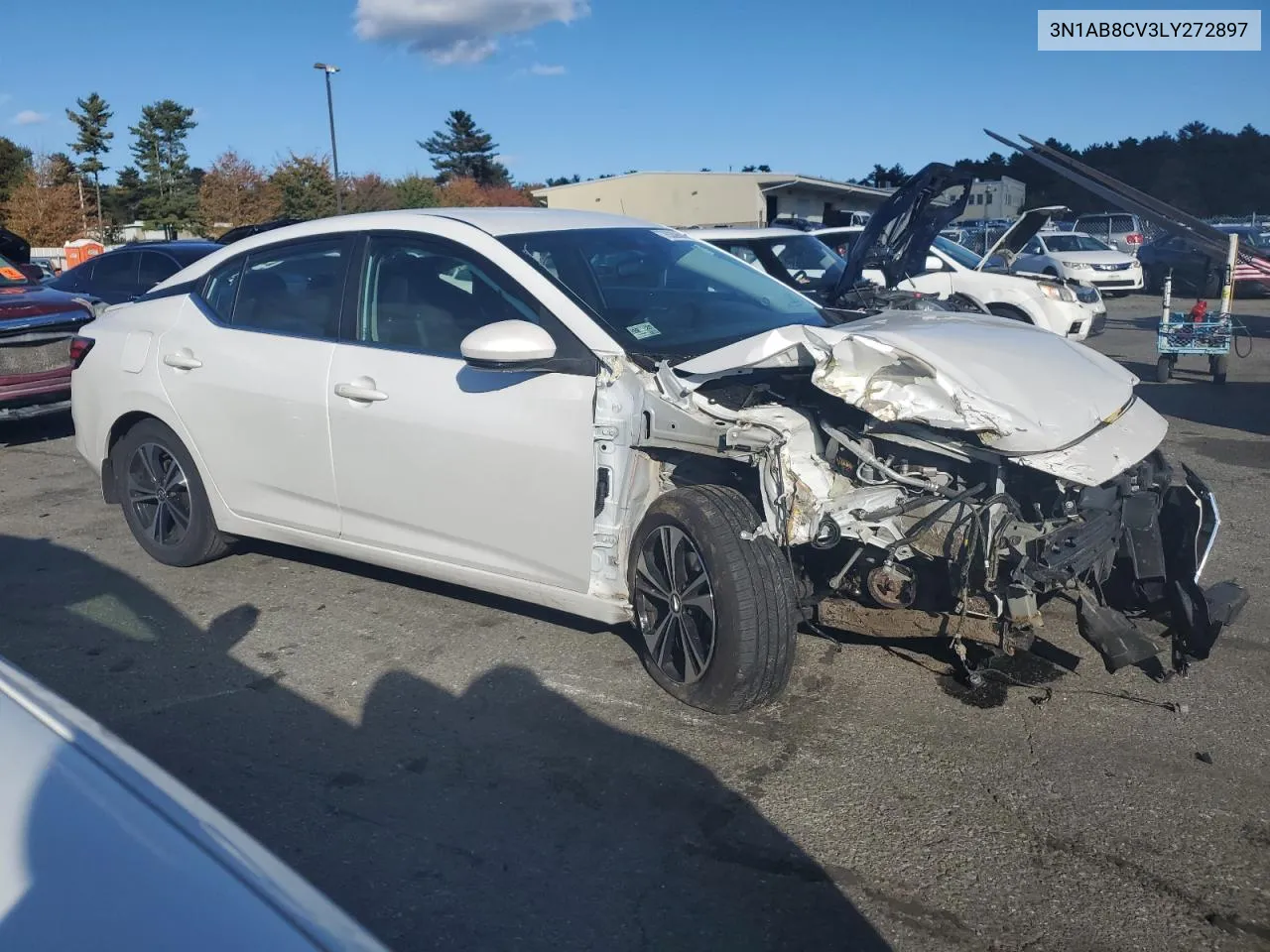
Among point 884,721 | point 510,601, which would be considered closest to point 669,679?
point 884,721

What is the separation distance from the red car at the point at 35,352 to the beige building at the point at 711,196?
3165 cm

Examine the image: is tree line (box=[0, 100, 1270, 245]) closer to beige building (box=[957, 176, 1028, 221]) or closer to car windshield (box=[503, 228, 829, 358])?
beige building (box=[957, 176, 1028, 221])

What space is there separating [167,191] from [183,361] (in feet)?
186

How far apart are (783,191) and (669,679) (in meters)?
38.4

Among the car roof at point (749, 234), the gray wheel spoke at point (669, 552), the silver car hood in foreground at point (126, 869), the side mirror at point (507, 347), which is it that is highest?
the car roof at point (749, 234)

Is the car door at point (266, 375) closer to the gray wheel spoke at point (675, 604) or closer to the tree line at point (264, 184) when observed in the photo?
the gray wheel spoke at point (675, 604)

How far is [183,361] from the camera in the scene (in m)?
5.29

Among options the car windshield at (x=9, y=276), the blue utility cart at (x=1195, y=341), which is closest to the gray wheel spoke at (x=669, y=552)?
the car windshield at (x=9, y=276)

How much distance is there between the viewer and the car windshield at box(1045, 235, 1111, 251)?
26219 mm

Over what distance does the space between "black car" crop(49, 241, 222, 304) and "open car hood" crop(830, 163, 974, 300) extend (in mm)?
7620

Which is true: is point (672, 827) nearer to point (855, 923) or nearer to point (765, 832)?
point (765, 832)

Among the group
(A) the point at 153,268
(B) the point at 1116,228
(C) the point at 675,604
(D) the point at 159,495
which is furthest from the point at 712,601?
(B) the point at 1116,228

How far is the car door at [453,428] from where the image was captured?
411 centimetres

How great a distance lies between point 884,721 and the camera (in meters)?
3.94
